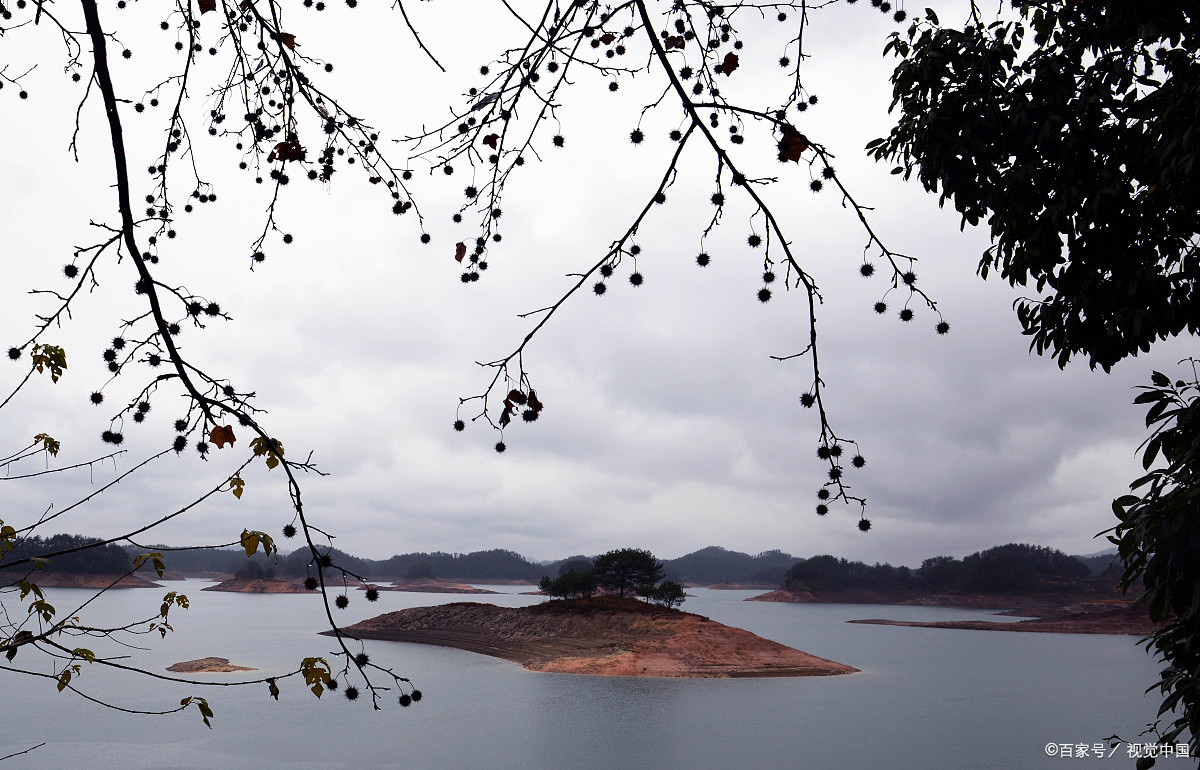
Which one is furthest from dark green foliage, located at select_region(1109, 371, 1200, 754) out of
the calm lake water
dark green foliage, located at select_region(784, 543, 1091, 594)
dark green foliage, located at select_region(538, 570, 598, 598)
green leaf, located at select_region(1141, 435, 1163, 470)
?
dark green foliage, located at select_region(784, 543, 1091, 594)

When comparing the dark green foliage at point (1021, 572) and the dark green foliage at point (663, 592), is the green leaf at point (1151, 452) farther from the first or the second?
the dark green foliage at point (1021, 572)

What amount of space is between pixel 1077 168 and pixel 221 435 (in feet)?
27.6

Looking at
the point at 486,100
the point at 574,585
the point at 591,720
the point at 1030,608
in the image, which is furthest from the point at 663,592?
the point at 1030,608

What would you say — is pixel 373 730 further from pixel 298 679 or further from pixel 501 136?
pixel 501 136

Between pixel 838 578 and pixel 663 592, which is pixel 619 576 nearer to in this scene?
pixel 663 592

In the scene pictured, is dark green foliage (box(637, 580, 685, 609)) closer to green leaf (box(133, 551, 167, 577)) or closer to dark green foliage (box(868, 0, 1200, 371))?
dark green foliage (box(868, 0, 1200, 371))

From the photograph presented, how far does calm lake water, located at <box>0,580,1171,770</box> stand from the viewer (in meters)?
28.2

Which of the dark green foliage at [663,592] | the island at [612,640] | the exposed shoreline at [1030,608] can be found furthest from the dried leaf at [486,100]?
the exposed shoreline at [1030,608]

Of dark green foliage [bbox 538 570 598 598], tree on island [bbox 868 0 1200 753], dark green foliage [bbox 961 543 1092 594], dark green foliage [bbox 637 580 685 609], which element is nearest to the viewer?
tree on island [bbox 868 0 1200 753]

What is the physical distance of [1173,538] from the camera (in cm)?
520

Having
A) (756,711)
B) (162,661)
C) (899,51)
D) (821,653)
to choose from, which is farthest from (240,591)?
(899,51)

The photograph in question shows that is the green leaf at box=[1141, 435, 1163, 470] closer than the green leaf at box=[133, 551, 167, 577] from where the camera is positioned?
No

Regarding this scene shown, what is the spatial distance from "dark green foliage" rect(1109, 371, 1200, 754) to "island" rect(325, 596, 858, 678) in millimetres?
43450

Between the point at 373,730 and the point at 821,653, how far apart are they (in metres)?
41.3
